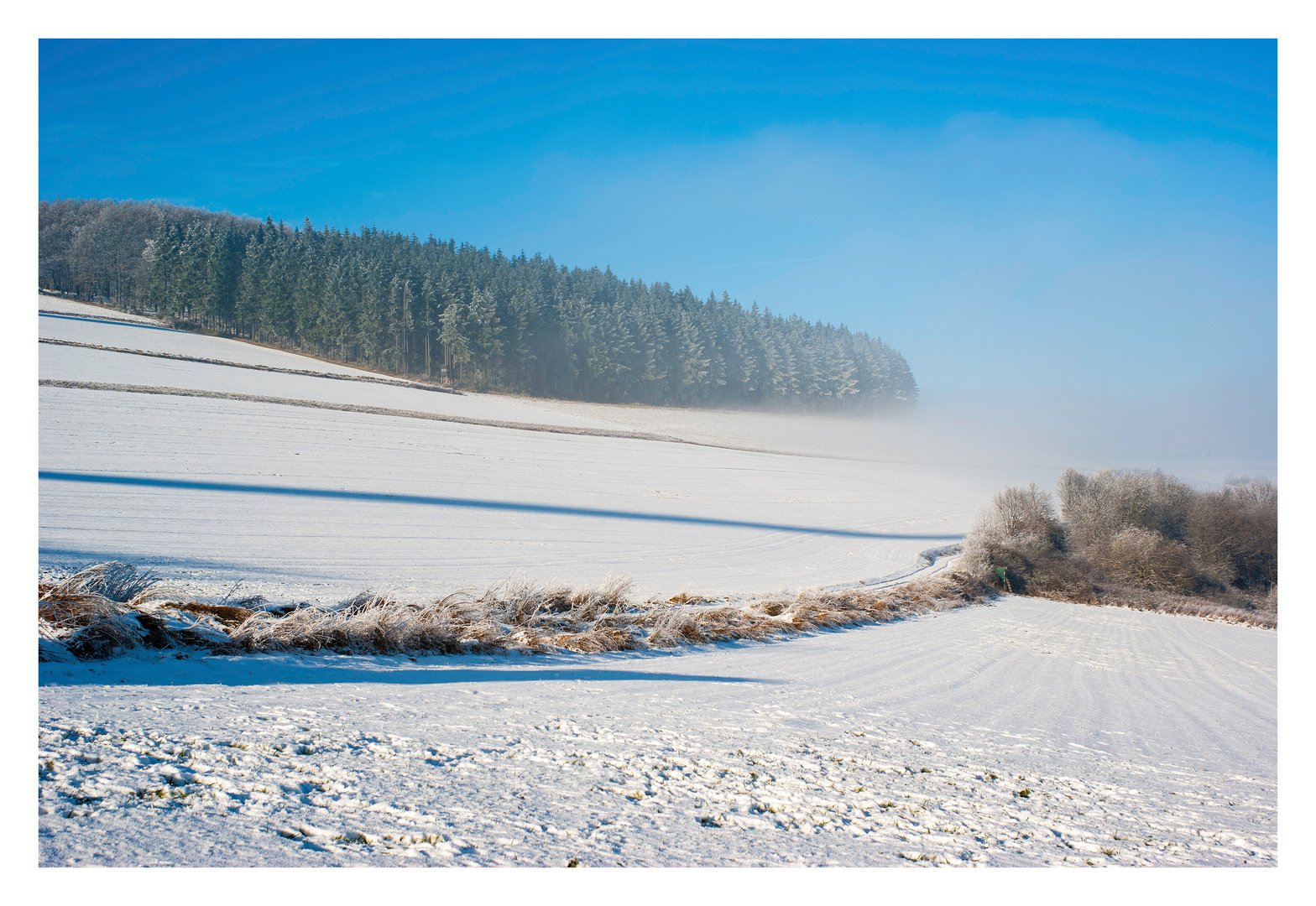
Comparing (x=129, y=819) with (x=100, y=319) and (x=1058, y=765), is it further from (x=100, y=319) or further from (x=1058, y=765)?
(x=100, y=319)

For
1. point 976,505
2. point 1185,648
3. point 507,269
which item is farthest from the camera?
point 507,269

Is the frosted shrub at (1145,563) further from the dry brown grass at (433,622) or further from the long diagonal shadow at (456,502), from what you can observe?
the dry brown grass at (433,622)

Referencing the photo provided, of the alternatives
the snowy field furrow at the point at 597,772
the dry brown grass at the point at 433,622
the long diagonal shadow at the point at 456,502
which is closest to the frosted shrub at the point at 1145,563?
the long diagonal shadow at the point at 456,502

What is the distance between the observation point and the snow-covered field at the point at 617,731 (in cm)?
227

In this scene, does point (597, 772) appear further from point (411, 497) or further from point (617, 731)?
point (411, 497)

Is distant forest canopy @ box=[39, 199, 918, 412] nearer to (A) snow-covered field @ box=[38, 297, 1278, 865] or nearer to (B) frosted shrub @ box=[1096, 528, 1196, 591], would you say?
(A) snow-covered field @ box=[38, 297, 1278, 865]

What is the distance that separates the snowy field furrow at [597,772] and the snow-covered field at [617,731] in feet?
0.05

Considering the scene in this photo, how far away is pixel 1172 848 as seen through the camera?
2752 millimetres

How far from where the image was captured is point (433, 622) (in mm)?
5219

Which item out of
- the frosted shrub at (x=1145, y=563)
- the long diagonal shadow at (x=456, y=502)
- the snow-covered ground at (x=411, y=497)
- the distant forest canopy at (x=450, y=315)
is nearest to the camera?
the snow-covered ground at (x=411, y=497)

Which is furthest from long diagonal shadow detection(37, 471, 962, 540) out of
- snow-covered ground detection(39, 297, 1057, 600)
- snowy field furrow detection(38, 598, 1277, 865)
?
snowy field furrow detection(38, 598, 1277, 865)

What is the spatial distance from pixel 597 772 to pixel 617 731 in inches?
24.6

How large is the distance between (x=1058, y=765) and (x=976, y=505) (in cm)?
2963

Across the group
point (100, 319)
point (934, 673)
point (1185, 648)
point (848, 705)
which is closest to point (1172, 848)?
point (848, 705)
